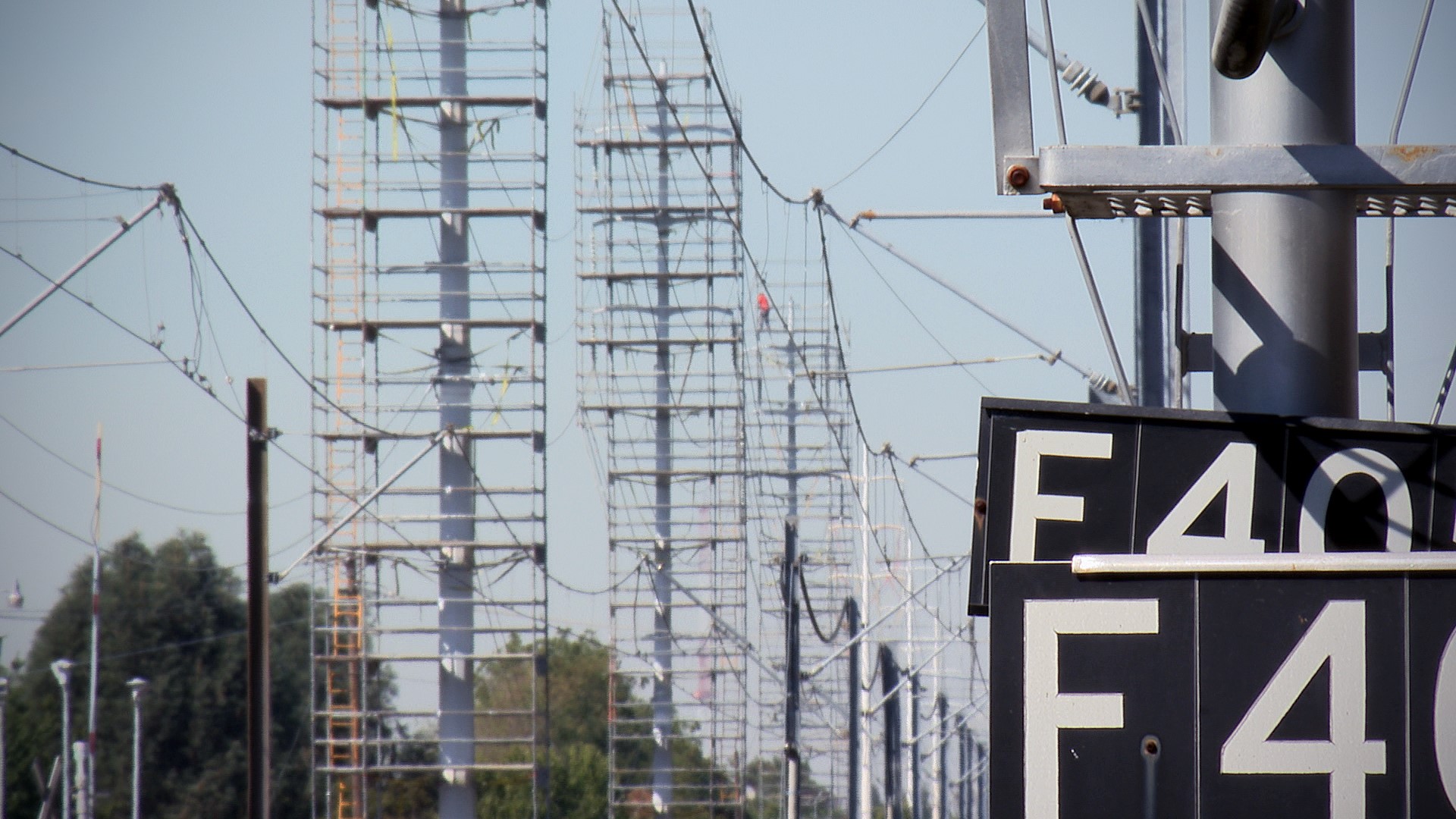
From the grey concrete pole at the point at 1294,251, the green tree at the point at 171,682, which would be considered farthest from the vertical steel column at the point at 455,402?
the green tree at the point at 171,682

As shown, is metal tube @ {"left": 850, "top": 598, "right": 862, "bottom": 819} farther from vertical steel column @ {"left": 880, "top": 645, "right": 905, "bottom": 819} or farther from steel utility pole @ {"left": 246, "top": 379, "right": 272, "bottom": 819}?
steel utility pole @ {"left": 246, "top": 379, "right": 272, "bottom": 819}

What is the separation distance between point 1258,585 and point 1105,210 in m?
1.32

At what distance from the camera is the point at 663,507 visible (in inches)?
1694

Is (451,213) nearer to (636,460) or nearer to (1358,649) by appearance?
(636,460)

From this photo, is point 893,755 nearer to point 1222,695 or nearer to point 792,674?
point 792,674

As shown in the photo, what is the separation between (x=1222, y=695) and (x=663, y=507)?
39.5 m

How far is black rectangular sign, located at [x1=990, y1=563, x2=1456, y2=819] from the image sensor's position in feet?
11.8

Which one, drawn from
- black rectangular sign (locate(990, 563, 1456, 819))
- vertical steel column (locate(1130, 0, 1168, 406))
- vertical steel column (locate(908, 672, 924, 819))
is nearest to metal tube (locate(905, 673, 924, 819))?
vertical steel column (locate(908, 672, 924, 819))

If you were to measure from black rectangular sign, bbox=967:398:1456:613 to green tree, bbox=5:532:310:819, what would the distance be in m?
70.9

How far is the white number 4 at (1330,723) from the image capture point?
142 inches

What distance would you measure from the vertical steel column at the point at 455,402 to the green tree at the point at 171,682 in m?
44.2

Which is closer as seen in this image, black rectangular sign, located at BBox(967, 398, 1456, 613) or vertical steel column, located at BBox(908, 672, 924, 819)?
black rectangular sign, located at BBox(967, 398, 1456, 613)

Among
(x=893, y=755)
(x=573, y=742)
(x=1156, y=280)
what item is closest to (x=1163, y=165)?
(x=1156, y=280)

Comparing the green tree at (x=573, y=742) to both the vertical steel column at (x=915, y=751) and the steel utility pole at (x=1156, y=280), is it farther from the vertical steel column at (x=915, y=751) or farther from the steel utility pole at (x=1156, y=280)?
the steel utility pole at (x=1156, y=280)
